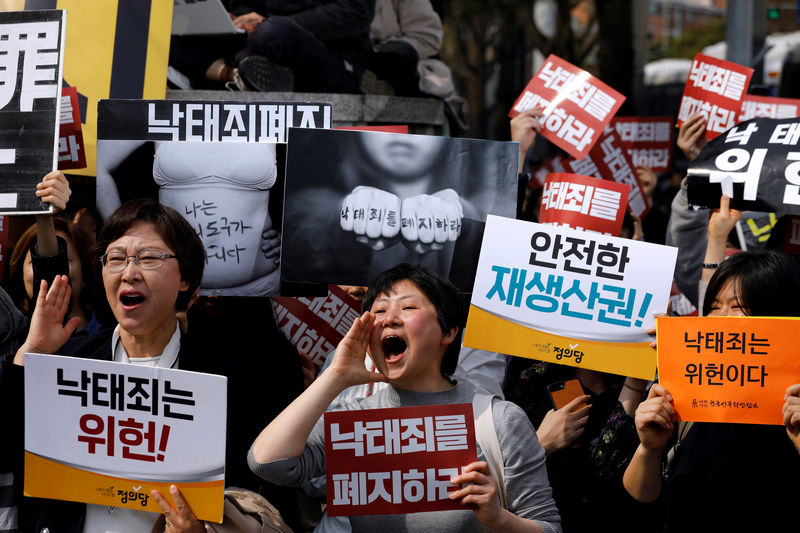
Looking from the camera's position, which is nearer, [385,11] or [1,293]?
[1,293]

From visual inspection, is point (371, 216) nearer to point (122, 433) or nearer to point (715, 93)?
point (122, 433)

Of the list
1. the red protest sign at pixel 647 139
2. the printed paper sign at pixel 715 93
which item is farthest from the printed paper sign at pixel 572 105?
the red protest sign at pixel 647 139

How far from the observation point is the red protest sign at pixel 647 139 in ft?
25.0

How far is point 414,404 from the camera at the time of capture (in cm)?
321

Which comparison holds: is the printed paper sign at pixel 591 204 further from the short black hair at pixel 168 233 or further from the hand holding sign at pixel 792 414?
the short black hair at pixel 168 233

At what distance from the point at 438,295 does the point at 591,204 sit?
1366 millimetres

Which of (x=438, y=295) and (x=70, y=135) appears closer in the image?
(x=438, y=295)

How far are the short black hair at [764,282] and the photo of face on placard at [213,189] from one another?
5.97 ft

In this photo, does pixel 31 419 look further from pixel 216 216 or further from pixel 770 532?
pixel 770 532

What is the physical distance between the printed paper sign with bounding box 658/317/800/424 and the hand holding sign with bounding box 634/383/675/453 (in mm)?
42

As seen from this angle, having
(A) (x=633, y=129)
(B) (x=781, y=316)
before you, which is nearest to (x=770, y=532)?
(B) (x=781, y=316)

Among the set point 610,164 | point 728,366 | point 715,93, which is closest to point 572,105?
point 715,93

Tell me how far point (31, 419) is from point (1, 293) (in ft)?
2.28

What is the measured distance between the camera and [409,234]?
4.13 m
